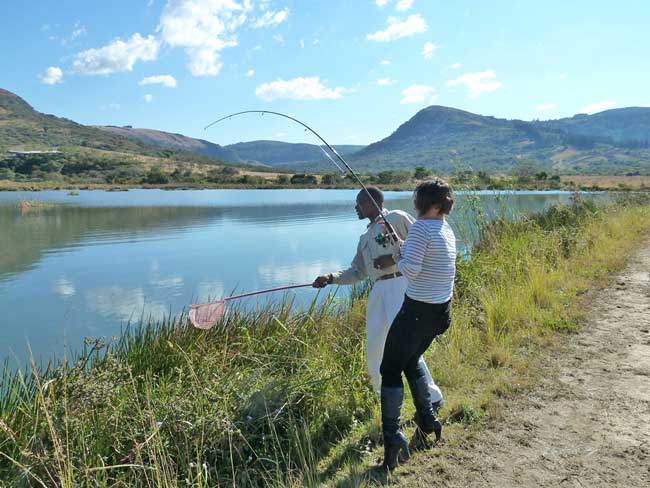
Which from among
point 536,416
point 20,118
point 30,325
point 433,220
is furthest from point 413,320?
point 20,118

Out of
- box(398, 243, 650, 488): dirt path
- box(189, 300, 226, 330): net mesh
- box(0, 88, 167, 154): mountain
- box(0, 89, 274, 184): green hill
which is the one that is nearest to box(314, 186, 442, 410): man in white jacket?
box(398, 243, 650, 488): dirt path

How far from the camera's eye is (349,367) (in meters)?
4.27

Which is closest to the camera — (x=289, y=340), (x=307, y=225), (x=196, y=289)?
(x=289, y=340)

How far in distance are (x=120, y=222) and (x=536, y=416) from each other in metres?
24.3

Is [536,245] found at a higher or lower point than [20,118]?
lower

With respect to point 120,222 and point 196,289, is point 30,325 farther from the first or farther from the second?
point 120,222

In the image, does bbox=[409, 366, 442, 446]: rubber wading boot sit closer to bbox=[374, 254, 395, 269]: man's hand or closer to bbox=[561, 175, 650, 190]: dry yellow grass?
bbox=[374, 254, 395, 269]: man's hand

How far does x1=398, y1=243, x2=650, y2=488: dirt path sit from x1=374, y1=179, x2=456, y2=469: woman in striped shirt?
352 millimetres

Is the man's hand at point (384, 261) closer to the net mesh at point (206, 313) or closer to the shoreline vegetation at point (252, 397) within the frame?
the shoreline vegetation at point (252, 397)

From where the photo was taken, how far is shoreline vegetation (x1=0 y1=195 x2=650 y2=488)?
2.72 meters

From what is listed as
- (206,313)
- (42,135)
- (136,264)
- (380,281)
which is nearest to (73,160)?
(42,135)

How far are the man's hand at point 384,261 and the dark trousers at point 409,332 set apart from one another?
409mm

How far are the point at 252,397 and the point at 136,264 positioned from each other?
1125cm

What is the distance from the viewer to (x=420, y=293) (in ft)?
8.77
